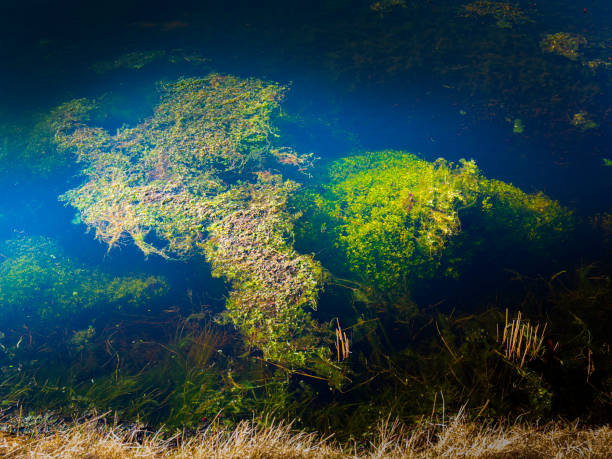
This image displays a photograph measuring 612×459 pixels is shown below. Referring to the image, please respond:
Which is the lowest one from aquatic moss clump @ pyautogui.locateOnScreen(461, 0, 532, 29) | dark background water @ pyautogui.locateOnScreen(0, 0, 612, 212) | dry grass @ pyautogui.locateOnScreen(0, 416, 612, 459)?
dry grass @ pyautogui.locateOnScreen(0, 416, 612, 459)

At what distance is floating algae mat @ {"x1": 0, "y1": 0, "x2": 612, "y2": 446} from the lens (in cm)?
167

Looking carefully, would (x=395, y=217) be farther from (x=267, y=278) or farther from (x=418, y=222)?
(x=267, y=278)

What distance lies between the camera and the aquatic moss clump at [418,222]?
203 cm

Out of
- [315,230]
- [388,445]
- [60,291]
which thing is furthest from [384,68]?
[60,291]

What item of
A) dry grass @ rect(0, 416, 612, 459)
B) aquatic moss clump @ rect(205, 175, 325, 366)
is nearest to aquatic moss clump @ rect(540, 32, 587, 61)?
aquatic moss clump @ rect(205, 175, 325, 366)

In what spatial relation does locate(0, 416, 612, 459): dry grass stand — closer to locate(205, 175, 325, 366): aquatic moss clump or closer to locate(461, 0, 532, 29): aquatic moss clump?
locate(205, 175, 325, 366): aquatic moss clump

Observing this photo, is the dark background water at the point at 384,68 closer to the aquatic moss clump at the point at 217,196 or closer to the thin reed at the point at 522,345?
the aquatic moss clump at the point at 217,196

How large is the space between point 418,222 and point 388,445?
1.40 meters

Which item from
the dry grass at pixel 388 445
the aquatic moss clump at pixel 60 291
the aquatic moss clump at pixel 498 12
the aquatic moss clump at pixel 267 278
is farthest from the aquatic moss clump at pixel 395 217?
the aquatic moss clump at pixel 498 12

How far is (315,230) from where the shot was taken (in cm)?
223

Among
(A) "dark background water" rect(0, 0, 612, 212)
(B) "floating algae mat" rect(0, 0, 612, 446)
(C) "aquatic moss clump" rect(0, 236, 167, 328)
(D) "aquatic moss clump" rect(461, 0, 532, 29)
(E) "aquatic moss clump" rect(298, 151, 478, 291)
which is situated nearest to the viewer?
(B) "floating algae mat" rect(0, 0, 612, 446)

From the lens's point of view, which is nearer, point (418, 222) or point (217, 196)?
point (418, 222)

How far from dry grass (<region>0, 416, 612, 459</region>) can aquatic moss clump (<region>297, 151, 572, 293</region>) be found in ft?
2.82

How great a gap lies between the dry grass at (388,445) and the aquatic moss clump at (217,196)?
0.49m
